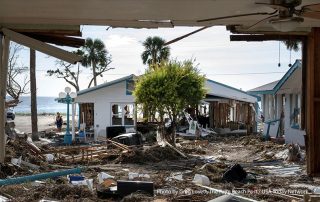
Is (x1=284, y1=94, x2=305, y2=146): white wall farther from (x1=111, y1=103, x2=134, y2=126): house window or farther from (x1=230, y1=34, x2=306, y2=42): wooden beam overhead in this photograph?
(x1=111, y1=103, x2=134, y2=126): house window

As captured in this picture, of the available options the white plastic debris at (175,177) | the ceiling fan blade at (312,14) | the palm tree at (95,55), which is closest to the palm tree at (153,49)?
the palm tree at (95,55)

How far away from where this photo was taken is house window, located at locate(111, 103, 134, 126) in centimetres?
3082

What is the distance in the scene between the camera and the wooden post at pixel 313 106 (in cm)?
1077

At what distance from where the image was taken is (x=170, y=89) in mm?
21531

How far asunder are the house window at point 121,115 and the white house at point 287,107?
812 cm

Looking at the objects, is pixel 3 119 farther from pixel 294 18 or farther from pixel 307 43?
pixel 307 43

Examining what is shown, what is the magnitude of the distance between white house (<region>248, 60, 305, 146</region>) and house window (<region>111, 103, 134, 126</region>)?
812cm

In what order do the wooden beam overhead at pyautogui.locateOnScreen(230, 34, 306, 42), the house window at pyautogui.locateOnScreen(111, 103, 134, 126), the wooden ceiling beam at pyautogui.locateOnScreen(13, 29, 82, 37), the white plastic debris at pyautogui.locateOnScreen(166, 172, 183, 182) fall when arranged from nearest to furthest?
the wooden ceiling beam at pyautogui.locateOnScreen(13, 29, 82, 37), the wooden beam overhead at pyautogui.locateOnScreen(230, 34, 306, 42), the white plastic debris at pyautogui.locateOnScreen(166, 172, 183, 182), the house window at pyautogui.locateOnScreen(111, 103, 134, 126)

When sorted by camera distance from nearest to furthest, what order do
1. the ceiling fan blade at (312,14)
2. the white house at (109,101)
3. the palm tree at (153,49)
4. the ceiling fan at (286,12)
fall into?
the ceiling fan at (286,12), the ceiling fan blade at (312,14), the white house at (109,101), the palm tree at (153,49)

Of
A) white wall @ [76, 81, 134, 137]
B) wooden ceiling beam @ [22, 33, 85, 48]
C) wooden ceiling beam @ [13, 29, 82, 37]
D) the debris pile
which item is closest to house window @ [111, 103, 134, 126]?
white wall @ [76, 81, 134, 137]

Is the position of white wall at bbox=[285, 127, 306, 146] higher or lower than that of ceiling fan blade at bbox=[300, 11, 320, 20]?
lower

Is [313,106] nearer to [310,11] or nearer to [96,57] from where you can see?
[310,11]

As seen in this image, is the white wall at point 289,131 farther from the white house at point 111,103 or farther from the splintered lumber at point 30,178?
the splintered lumber at point 30,178

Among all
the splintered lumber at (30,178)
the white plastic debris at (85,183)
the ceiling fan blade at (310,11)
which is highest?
the ceiling fan blade at (310,11)
